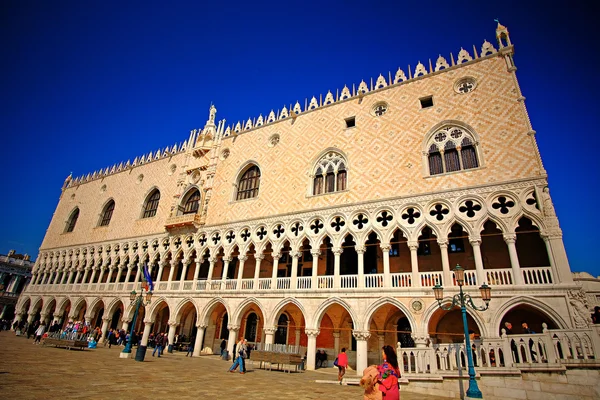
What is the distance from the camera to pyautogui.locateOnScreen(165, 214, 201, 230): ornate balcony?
62.5 ft

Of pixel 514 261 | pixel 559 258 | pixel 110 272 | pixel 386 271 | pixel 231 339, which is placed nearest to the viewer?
pixel 559 258

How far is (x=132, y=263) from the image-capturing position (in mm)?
21234

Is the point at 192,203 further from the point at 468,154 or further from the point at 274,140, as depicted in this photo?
the point at 468,154

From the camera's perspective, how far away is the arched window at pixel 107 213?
25.9 meters

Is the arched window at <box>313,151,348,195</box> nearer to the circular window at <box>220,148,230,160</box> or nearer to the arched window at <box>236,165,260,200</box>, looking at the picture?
the arched window at <box>236,165,260,200</box>

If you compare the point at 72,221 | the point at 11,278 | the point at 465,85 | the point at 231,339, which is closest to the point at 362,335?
the point at 231,339

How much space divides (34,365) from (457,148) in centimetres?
1528

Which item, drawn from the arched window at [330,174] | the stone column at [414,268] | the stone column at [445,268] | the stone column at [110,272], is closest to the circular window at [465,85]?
the arched window at [330,174]

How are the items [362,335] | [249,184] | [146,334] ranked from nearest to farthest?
[362,335] < [146,334] < [249,184]

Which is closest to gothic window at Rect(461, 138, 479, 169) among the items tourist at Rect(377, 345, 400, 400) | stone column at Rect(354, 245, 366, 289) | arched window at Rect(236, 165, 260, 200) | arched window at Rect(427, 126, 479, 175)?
arched window at Rect(427, 126, 479, 175)

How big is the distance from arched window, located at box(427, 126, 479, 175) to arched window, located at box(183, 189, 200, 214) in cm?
1434

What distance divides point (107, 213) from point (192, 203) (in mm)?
9924

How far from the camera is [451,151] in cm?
1331

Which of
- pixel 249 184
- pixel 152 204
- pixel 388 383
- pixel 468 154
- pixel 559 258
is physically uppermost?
pixel 152 204
